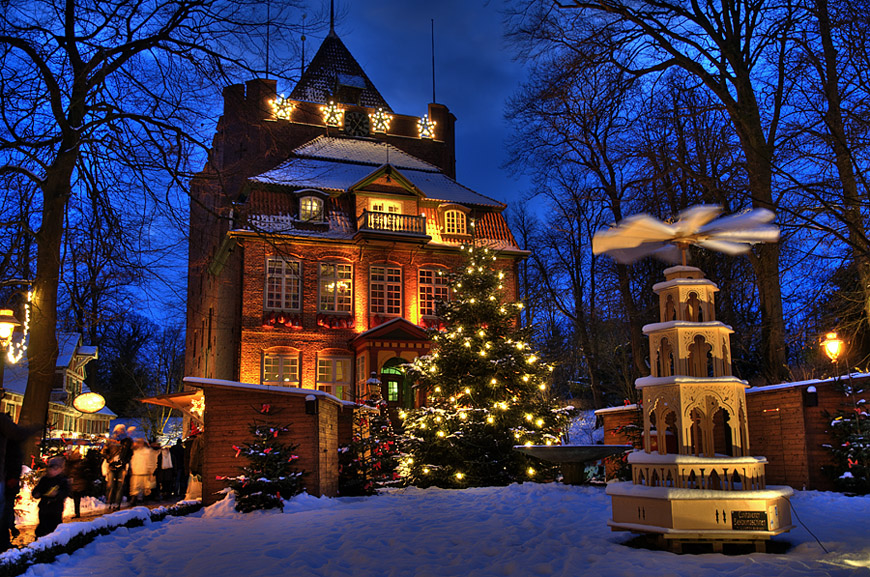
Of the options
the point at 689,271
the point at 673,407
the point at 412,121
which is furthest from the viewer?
the point at 412,121

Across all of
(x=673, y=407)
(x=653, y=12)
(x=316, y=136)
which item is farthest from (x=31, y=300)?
(x=316, y=136)

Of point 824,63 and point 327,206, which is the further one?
point 327,206

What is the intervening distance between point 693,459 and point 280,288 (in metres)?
22.9

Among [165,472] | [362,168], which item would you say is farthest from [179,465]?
[362,168]

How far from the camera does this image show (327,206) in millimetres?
30312

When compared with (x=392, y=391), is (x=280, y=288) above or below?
above

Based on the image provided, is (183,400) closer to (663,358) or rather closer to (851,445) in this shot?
(663,358)

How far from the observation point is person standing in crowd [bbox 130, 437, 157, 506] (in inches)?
601

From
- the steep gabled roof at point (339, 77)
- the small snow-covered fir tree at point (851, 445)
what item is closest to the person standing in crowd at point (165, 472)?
the small snow-covered fir tree at point (851, 445)

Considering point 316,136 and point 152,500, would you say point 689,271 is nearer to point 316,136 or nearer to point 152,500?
point 152,500

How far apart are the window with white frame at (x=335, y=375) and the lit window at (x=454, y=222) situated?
7310 mm

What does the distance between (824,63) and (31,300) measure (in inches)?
543

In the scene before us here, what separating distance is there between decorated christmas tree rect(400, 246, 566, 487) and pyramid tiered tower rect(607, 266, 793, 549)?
8212 mm

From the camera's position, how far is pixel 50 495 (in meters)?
9.77
